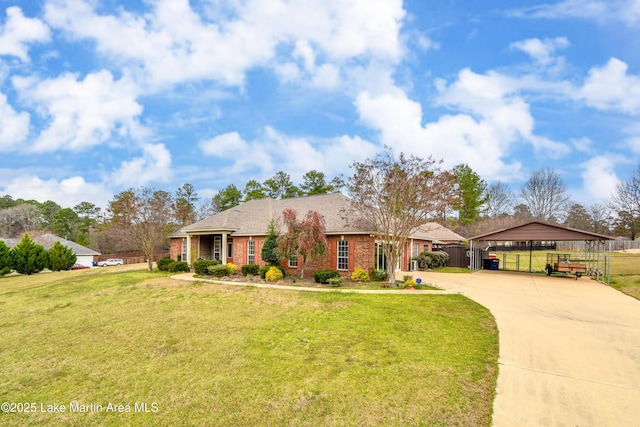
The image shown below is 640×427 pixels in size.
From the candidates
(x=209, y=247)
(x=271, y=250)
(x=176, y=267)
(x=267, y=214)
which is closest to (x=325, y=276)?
(x=271, y=250)

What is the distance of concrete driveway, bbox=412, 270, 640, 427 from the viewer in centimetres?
430

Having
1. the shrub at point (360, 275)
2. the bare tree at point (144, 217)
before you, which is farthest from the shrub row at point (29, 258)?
the shrub at point (360, 275)

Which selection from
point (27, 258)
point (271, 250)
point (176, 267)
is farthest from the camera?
point (27, 258)

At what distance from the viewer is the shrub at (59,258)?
2740cm

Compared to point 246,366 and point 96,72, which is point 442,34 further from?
point 96,72

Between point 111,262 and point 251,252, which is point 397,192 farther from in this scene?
point 111,262

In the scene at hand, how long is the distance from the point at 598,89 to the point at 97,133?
91.1ft

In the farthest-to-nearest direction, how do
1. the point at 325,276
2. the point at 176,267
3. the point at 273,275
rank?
the point at 176,267 → the point at 273,275 → the point at 325,276

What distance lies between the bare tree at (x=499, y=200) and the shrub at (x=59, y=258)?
55295 mm

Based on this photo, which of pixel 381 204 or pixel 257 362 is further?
pixel 381 204

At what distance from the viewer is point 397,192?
13.9 m

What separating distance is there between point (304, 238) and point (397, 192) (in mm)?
4977

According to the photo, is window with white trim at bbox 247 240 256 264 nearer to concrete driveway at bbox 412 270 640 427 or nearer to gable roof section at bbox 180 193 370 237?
gable roof section at bbox 180 193 370 237

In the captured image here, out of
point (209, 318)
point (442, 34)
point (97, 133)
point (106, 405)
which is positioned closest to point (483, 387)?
point (106, 405)
